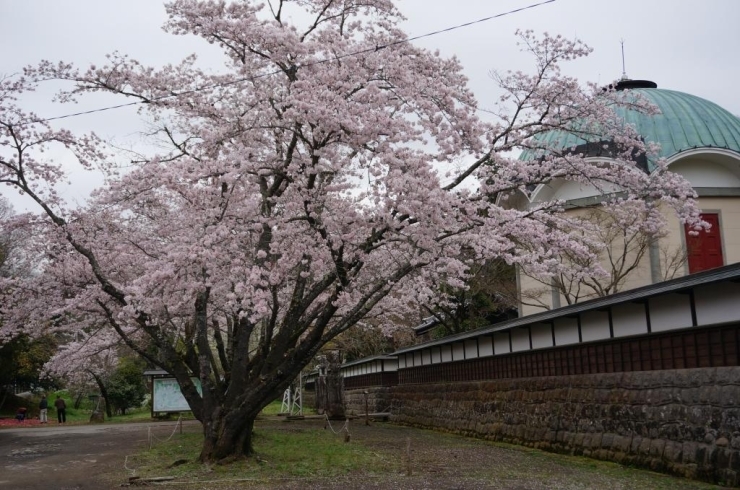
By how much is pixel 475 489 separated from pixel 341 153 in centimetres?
637

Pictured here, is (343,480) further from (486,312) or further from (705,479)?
(486,312)

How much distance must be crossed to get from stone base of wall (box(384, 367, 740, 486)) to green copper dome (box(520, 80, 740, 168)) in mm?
11083

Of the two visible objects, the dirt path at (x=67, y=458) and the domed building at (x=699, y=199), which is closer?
the dirt path at (x=67, y=458)

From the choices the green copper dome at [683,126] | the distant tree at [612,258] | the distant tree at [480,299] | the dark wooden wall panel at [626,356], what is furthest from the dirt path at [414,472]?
the green copper dome at [683,126]

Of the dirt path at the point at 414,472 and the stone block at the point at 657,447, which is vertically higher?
the stone block at the point at 657,447

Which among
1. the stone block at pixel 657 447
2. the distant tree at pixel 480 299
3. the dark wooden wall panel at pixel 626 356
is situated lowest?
the stone block at pixel 657 447

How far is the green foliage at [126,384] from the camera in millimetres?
40875

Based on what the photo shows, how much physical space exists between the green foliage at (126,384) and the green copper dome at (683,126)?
28.6 m

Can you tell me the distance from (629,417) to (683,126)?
1775 centimetres

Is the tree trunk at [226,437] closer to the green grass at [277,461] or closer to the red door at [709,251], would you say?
the green grass at [277,461]

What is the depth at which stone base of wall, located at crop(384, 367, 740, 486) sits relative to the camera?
31.7ft

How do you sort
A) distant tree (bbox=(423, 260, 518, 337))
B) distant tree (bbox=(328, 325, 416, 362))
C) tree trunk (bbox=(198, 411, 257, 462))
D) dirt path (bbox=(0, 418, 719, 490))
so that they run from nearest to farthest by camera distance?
dirt path (bbox=(0, 418, 719, 490))
tree trunk (bbox=(198, 411, 257, 462))
distant tree (bbox=(423, 260, 518, 337))
distant tree (bbox=(328, 325, 416, 362))

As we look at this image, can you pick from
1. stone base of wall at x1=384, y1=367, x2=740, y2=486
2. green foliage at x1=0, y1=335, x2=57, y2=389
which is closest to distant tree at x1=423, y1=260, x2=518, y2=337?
stone base of wall at x1=384, y1=367, x2=740, y2=486

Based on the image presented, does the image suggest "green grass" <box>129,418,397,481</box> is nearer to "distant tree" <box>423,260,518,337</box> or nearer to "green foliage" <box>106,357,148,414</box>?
"distant tree" <box>423,260,518,337</box>
